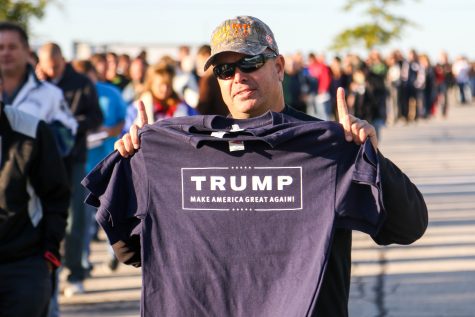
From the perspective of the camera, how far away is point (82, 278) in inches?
351

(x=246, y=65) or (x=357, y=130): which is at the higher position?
(x=246, y=65)

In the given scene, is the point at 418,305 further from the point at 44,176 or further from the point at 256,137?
the point at 256,137

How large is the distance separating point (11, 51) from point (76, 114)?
2.41 meters

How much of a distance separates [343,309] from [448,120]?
3203 cm

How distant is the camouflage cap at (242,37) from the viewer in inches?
150

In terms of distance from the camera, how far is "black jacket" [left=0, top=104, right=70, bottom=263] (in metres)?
5.29

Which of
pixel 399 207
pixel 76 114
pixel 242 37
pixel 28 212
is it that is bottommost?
pixel 76 114

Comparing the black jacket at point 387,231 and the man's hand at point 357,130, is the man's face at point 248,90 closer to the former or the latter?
the man's hand at point 357,130

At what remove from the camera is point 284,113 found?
12.8 feet

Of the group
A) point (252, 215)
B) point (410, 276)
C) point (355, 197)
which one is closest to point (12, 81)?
point (252, 215)

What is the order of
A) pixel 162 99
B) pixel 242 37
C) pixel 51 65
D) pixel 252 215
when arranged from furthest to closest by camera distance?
pixel 51 65
pixel 162 99
pixel 242 37
pixel 252 215

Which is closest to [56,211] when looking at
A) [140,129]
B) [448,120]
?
[140,129]

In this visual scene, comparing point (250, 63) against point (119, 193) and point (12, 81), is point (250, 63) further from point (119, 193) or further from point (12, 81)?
point (12, 81)

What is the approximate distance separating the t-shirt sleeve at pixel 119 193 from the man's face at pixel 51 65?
5.32 m
